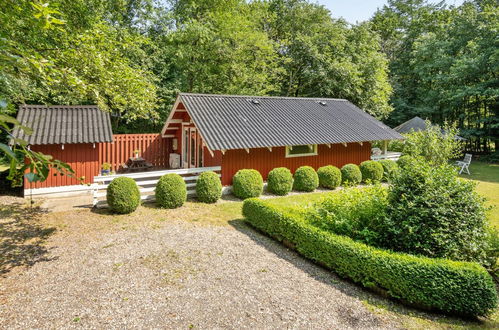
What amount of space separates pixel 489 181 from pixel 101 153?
21.1m

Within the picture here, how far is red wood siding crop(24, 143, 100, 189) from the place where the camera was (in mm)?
11789

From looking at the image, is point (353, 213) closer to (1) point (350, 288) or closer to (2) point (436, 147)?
(1) point (350, 288)

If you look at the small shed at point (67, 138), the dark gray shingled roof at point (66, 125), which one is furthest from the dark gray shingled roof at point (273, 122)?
the small shed at point (67, 138)

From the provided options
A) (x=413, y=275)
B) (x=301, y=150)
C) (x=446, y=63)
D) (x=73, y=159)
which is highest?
(x=446, y=63)

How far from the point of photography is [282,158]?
46.2 ft

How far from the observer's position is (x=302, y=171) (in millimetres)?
13047

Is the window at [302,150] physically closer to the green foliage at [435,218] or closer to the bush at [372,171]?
the bush at [372,171]

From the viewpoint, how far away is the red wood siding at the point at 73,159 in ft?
38.7

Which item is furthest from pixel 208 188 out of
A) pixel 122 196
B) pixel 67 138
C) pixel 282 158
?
pixel 67 138

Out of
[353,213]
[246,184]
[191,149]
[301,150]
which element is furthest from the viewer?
[191,149]

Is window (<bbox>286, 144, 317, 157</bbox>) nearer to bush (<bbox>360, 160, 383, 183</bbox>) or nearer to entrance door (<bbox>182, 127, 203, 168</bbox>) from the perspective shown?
bush (<bbox>360, 160, 383, 183</bbox>)

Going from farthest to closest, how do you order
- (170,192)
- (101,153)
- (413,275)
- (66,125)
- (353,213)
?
(101,153) < (66,125) < (170,192) < (353,213) < (413,275)

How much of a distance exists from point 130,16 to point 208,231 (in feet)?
67.1

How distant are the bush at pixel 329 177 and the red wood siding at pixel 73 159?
383 inches
